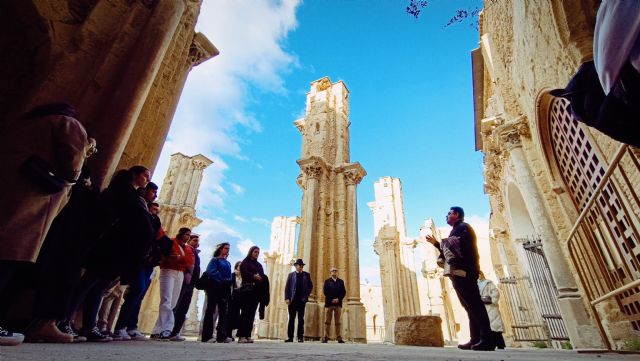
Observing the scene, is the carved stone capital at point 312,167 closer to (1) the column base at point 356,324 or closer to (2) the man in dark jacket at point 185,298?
(1) the column base at point 356,324

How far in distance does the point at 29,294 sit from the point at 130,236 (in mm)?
1048

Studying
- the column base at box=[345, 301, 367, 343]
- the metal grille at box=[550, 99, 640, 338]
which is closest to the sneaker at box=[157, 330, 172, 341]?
the metal grille at box=[550, 99, 640, 338]

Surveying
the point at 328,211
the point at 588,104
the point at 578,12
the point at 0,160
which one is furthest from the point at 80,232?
the point at 328,211

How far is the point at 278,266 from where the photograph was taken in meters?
18.1

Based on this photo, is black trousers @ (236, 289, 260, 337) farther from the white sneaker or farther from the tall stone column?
the tall stone column

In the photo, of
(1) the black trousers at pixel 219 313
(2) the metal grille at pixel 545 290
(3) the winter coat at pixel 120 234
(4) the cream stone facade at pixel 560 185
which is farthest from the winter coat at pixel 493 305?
(3) the winter coat at pixel 120 234

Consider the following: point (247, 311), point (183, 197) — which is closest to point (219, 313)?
point (247, 311)

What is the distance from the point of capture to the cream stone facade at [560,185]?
302cm

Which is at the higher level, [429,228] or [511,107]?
[429,228]

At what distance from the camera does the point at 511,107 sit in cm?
803

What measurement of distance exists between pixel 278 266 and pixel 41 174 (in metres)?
16.9

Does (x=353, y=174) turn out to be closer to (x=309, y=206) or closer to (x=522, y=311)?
(x=309, y=206)

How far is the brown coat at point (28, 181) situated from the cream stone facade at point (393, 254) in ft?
42.4

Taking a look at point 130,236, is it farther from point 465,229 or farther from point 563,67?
point 563,67
